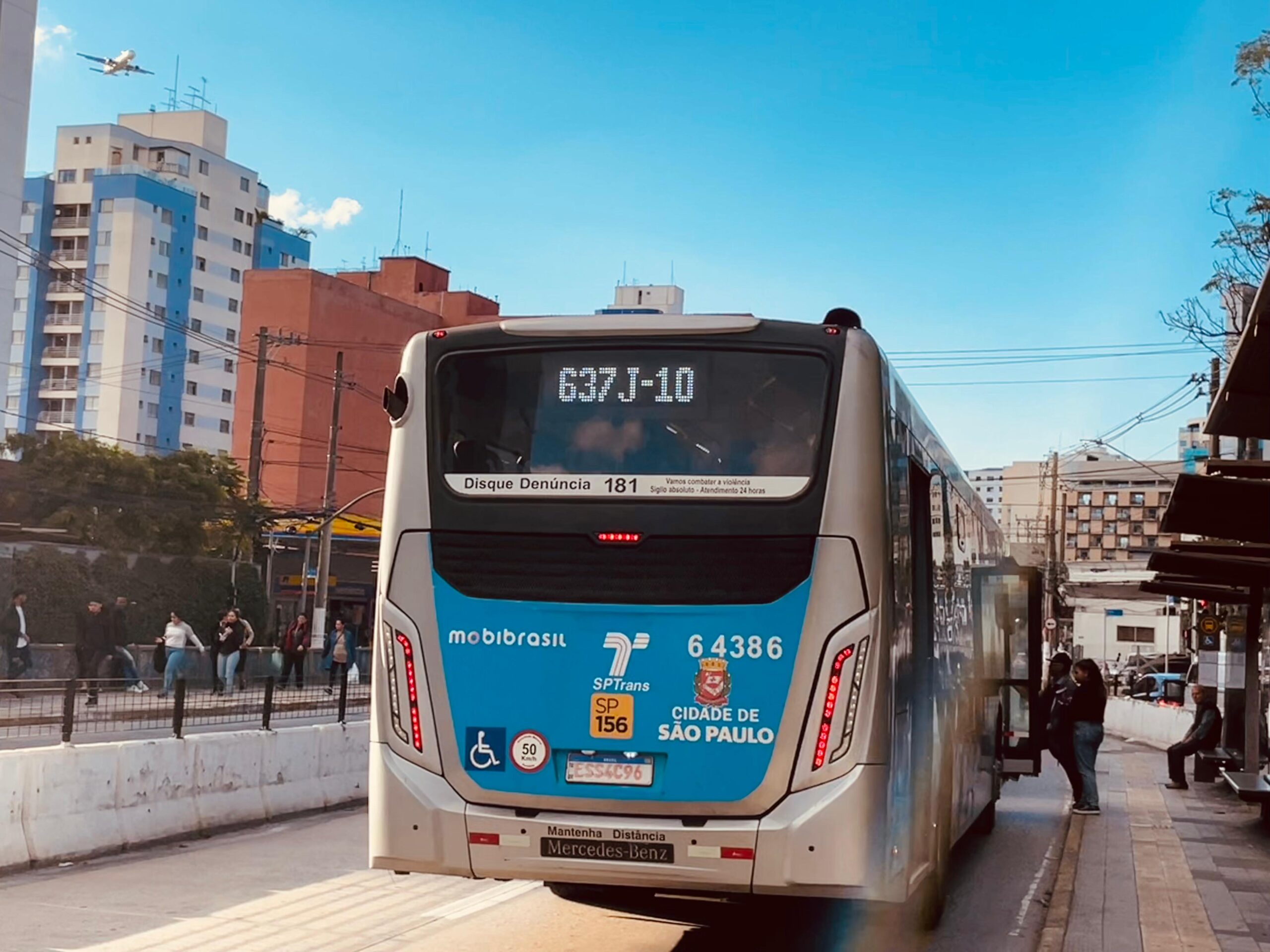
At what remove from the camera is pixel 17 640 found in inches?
1082

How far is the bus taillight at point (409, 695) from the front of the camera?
7.72 meters

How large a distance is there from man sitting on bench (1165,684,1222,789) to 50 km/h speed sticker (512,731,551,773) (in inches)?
687

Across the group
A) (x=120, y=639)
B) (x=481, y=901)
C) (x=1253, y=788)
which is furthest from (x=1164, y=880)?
(x=120, y=639)

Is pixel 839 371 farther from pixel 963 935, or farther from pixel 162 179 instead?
pixel 162 179

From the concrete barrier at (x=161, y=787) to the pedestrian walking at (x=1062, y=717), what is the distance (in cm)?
787

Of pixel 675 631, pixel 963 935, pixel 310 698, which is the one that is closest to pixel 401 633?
pixel 675 631

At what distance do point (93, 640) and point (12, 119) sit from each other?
38.3 m

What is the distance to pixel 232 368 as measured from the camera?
389 feet

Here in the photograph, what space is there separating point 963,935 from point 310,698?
17.7 metres

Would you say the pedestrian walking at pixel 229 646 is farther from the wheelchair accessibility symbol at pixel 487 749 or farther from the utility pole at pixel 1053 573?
the utility pole at pixel 1053 573

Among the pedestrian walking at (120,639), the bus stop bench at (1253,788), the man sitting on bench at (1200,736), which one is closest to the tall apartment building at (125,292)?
the pedestrian walking at (120,639)

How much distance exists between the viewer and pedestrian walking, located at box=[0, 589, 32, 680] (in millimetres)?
27234

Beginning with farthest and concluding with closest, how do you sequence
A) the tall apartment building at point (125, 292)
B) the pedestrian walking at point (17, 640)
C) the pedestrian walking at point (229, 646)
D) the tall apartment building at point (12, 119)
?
the tall apartment building at point (125, 292), the tall apartment building at point (12, 119), the pedestrian walking at point (229, 646), the pedestrian walking at point (17, 640)

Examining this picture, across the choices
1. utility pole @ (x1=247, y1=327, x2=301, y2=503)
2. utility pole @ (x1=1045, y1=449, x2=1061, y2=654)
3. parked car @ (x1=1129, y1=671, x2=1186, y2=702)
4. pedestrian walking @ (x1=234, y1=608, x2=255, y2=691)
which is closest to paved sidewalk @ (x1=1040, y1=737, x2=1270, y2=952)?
pedestrian walking @ (x1=234, y1=608, x2=255, y2=691)
